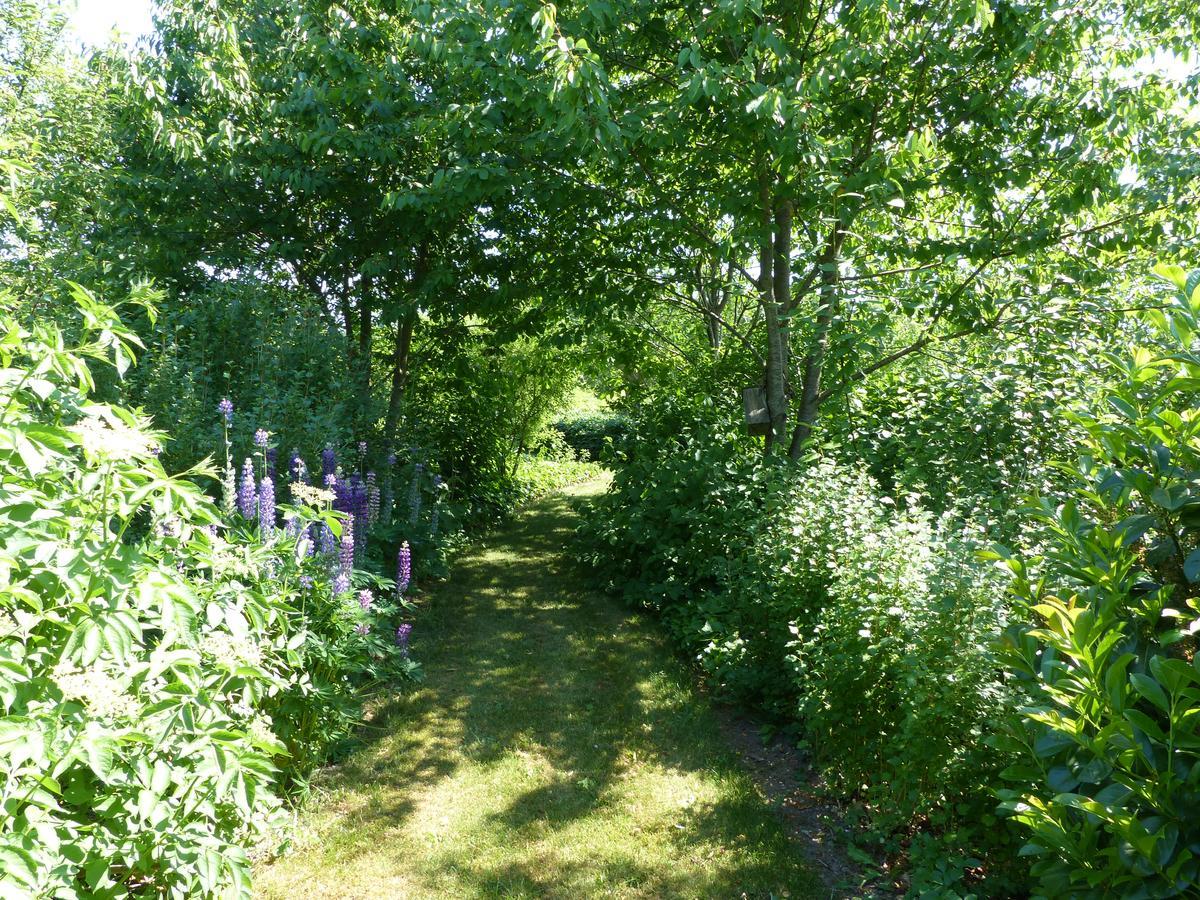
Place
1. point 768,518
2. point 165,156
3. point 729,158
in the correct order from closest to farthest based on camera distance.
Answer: point 768,518, point 729,158, point 165,156

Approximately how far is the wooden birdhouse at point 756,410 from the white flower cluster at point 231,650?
5429 millimetres

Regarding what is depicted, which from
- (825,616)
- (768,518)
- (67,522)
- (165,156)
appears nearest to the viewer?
(67,522)

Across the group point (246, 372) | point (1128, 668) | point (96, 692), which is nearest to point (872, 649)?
point (1128, 668)

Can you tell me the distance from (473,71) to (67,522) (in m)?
5.09

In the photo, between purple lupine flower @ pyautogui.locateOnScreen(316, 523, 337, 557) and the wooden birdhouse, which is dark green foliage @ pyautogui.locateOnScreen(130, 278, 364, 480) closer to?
purple lupine flower @ pyautogui.locateOnScreen(316, 523, 337, 557)

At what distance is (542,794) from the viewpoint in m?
4.14

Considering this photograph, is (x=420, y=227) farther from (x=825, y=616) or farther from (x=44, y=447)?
(x=44, y=447)

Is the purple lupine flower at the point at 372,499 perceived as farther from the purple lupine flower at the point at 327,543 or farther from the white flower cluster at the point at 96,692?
the white flower cluster at the point at 96,692

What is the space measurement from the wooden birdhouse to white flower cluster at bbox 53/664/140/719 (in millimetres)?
5865

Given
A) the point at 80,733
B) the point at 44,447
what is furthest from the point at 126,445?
the point at 80,733

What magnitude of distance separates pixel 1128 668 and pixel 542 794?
299 centimetres

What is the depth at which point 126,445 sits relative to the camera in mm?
1949

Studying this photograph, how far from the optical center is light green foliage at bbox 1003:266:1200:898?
1.73 metres

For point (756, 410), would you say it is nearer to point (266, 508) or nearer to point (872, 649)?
point (872, 649)
